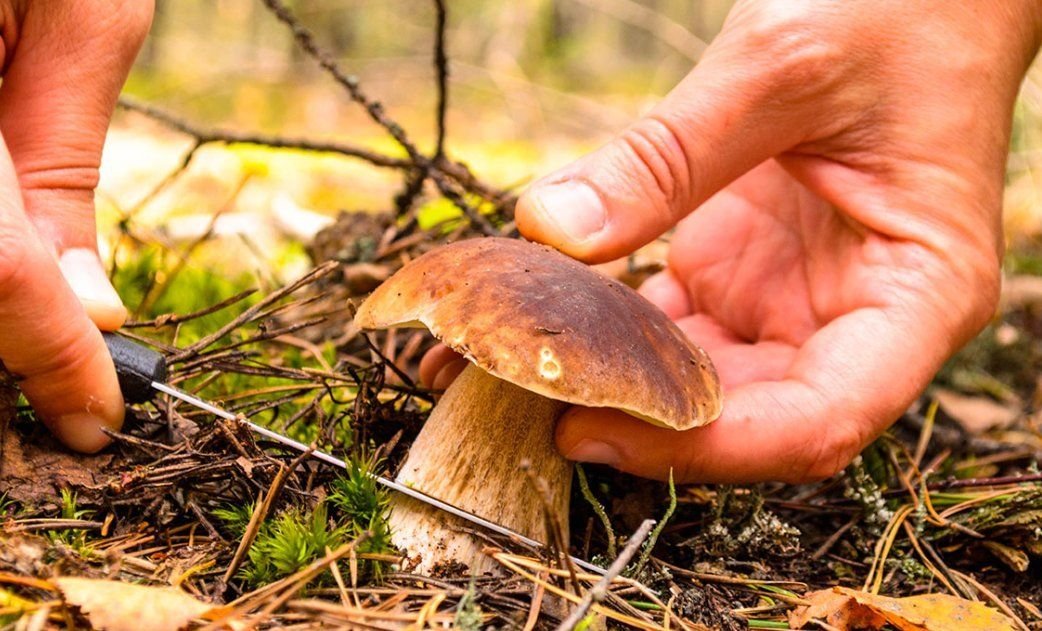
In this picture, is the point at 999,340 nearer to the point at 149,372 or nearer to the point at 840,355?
the point at 840,355

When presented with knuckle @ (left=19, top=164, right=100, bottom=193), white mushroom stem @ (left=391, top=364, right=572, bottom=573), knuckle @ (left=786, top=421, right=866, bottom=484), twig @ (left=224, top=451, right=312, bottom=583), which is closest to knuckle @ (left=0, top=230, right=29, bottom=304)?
knuckle @ (left=19, top=164, right=100, bottom=193)

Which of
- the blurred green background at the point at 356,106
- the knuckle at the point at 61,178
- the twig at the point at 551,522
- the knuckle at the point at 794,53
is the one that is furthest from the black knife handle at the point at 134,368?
the knuckle at the point at 794,53

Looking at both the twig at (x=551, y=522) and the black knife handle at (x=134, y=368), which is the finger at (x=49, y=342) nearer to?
the black knife handle at (x=134, y=368)

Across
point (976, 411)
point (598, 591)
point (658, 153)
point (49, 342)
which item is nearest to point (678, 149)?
point (658, 153)

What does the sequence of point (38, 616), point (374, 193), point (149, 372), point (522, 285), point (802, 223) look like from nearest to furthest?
1. point (38, 616)
2. point (522, 285)
3. point (149, 372)
4. point (802, 223)
5. point (374, 193)

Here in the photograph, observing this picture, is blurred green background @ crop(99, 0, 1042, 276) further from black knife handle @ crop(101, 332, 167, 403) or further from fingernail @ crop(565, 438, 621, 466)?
fingernail @ crop(565, 438, 621, 466)

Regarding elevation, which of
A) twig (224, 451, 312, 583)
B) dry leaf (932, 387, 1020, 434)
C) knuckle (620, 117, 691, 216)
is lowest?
dry leaf (932, 387, 1020, 434)

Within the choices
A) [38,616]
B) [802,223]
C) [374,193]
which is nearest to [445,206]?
[374,193]
